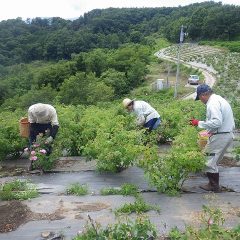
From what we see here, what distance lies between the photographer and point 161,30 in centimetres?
11481

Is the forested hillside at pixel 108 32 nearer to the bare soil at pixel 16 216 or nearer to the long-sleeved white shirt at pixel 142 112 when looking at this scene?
the long-sleeved white shirt at pixel 142 112

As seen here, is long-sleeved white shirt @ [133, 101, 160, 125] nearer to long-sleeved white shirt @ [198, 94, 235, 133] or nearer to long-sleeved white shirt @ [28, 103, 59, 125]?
long-sleeved white shirt @ [28, 103, 59, 125]

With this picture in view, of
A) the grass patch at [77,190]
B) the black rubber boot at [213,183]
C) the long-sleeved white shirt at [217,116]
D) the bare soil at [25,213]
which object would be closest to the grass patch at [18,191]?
the bare soil at [25,213]

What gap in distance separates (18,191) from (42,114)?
1.73 m

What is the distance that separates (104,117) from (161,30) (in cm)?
10954

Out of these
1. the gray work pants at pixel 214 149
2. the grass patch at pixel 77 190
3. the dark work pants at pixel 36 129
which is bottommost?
the grass patch at pixel 77 190

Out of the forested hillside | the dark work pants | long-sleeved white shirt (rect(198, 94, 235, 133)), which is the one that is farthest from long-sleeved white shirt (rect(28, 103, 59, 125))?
the forested hillside

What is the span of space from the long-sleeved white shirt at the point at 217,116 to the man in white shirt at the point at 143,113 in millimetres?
2213

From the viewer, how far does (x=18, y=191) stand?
627 centimetres

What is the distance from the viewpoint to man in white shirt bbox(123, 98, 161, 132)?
7.87 metres

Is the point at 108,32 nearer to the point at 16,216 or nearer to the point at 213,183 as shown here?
the point at 213,183

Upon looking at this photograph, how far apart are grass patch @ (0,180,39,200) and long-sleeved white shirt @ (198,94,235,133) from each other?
2659 mm

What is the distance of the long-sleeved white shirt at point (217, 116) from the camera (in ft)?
18.5

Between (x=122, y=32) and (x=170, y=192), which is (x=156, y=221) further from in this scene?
(x=122, y=32)
